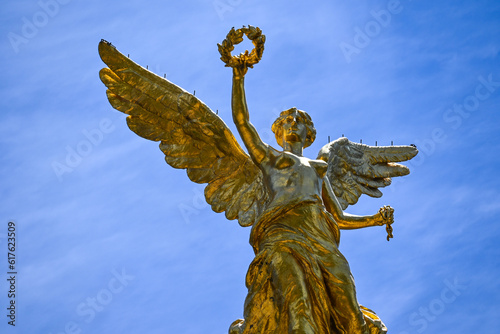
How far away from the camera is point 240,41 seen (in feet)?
53.3

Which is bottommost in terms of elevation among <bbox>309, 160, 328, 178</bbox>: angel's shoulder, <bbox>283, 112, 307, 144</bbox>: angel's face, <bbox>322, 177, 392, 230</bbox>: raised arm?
<bbox>322, 177, 392, 230</bbox>: raised arm

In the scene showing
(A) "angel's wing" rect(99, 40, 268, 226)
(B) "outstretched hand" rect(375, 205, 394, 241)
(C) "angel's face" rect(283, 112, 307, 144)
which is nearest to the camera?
(B) "outstretched hand" rect(375, 205, 394, 241)

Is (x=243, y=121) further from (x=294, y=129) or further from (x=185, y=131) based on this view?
(x=185, y=131)

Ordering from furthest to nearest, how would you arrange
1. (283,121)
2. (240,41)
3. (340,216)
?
1. (283,121)
2. (340,216)
3. (240,41)

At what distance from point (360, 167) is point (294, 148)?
186 centimetres

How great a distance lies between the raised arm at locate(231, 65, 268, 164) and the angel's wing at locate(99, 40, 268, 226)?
718mm

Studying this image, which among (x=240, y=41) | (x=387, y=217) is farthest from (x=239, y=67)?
(x=387, y=217)

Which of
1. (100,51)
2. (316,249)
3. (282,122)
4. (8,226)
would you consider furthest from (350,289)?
(8,226)

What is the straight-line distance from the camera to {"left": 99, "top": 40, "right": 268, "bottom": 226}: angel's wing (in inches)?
682

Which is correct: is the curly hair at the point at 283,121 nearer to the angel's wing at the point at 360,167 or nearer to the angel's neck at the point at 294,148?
the angel's neck at the point at 294,148

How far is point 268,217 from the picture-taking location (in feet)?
52.7

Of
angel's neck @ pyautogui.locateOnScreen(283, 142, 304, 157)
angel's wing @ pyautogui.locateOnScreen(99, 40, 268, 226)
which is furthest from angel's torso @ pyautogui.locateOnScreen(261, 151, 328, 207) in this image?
angel's wing @ pyautogui.locateOnScreen(99, 40, 268, 226)

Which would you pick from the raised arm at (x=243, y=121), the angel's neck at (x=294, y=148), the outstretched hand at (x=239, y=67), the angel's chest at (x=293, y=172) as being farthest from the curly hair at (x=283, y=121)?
the outstretched hand at (x=239, y=67)

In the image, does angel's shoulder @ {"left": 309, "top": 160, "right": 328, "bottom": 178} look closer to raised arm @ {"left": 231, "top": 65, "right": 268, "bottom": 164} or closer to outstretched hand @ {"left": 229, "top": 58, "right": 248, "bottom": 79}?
raised arm @ {"left": 231, "top": 65, "right": 268, "bottom": 164}
